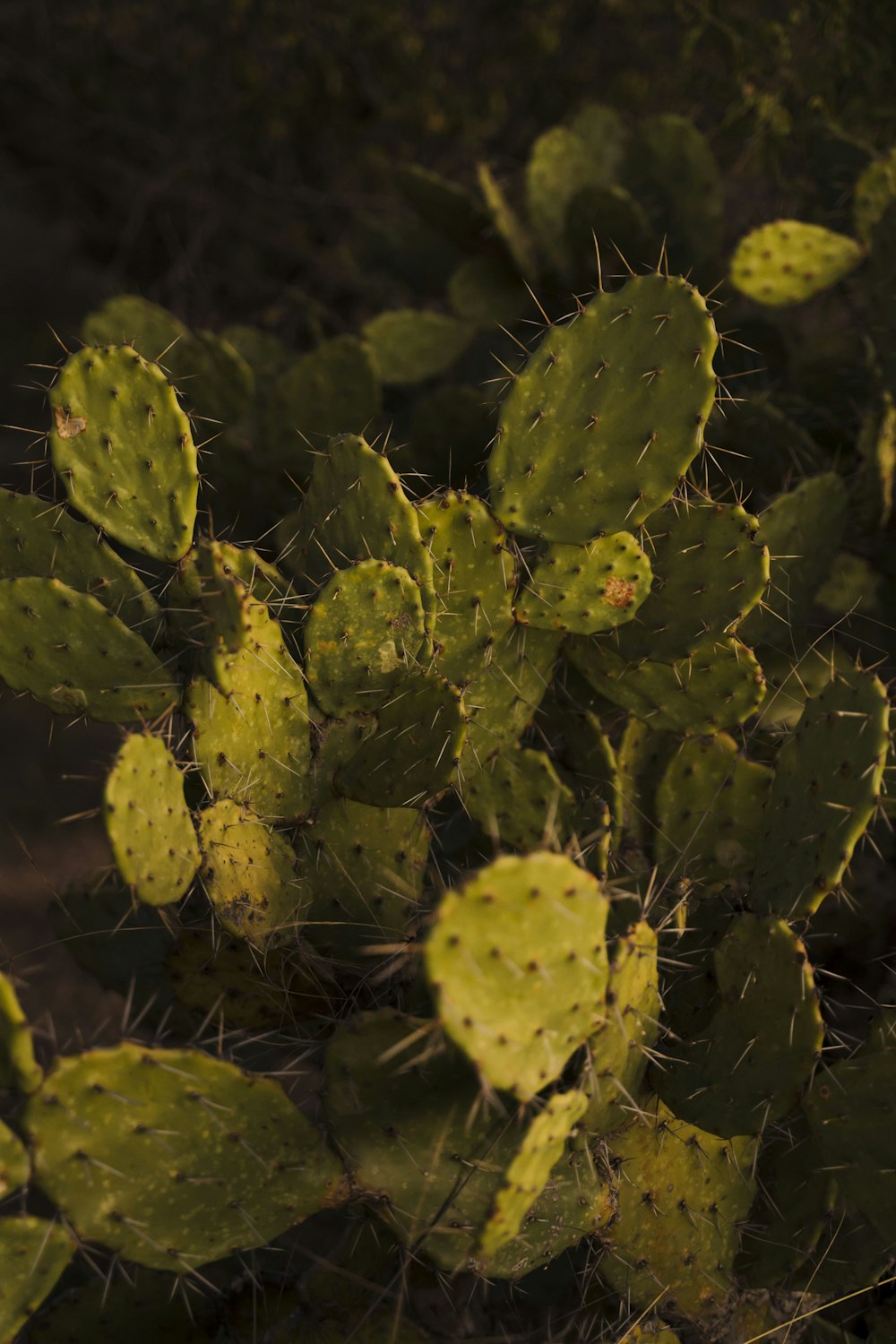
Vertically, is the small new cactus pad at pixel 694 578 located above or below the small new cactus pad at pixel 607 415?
below

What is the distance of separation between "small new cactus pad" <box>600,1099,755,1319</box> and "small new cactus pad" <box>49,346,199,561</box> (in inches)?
34.3

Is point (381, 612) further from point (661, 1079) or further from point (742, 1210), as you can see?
point (742, 1210)

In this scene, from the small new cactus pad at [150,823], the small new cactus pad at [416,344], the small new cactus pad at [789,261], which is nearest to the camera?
the small new cactus pad at [150,823]

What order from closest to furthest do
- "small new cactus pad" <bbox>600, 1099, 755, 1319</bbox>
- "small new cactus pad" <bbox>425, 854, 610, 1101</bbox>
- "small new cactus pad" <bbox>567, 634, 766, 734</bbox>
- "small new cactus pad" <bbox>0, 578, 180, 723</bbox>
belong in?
"small new cactus pad" <bbox>425, 854, 610, 1101</bbox>
"small new cactus pad" <bbox>600, 1099, 755, 1319</bbox>
"small new cactus pad" <bbox>0, 578, 180, 723</bbox>
"small new cactus pad" <bbox>567, 634, 766, 734</bbox>

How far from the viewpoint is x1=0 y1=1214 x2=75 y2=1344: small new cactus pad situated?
102 centimetres

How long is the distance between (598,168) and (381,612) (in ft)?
5.39

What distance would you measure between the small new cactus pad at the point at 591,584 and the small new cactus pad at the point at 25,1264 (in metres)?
0.86

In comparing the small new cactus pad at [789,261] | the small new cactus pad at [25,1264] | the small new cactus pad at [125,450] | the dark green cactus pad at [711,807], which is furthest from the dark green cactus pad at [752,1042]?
the small new cactus pad at [789,261]

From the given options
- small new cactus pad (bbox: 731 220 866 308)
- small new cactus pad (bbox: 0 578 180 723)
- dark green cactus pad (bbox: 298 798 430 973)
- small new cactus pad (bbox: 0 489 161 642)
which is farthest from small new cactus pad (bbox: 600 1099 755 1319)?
small new cactus pad (bbox: 731 220 866 308)

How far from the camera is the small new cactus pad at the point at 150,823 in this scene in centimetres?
112

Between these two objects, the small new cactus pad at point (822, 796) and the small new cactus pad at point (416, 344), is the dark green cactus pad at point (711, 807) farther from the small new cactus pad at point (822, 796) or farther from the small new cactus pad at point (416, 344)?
the small new cactus pad at point (416, 344)

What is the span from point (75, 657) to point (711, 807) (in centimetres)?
85

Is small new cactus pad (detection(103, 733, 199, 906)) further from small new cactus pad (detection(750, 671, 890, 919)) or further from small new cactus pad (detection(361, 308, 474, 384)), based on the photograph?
small new cactus pad (detection(361, 308, 474, 384))

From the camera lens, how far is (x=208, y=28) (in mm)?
3592
